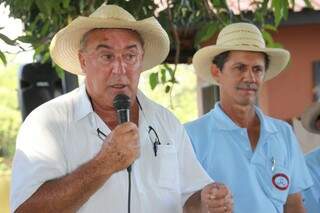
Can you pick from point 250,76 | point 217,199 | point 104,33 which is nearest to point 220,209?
point 217,199

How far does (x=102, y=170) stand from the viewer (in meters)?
2.20

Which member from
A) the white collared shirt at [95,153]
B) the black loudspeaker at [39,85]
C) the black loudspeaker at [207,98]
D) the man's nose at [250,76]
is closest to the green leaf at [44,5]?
the white collared shirt at [95,153]

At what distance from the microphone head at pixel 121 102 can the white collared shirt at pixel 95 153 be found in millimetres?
223

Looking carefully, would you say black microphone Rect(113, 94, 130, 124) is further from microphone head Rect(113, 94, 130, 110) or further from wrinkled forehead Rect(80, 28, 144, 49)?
wrinkled forehead Rect(80, 28, 144, 49)

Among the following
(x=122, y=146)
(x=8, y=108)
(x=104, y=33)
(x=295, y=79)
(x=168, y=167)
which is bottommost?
(x=8, y=108)

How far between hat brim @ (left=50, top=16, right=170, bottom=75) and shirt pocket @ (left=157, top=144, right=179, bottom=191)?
49 cm

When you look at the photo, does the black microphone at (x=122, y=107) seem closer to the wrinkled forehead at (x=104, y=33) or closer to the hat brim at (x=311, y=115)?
the wrinkled forehead at (x=104, y=33)

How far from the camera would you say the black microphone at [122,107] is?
7.40 ft

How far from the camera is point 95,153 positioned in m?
2.46

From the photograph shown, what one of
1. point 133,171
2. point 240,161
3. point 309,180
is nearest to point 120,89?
point 133,171

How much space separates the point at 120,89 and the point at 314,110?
6.24ft

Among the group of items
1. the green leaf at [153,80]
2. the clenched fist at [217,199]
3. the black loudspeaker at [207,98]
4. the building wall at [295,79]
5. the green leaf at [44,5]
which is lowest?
the black loudspeaker at [207,98]

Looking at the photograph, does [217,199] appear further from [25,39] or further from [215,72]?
[25,39]

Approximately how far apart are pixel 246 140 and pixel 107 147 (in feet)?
4.55
